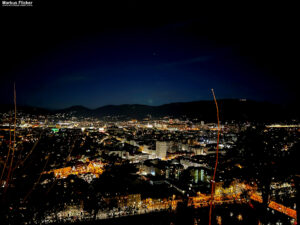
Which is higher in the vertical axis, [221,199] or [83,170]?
[83,170]

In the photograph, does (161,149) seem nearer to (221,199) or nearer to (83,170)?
(83,170)

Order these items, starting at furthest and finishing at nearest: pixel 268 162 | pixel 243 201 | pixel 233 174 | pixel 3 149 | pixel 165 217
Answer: pixel 3 149 < pixel 243 201 < pixel 165 217 < pixel 233 174 < pixel 268 162

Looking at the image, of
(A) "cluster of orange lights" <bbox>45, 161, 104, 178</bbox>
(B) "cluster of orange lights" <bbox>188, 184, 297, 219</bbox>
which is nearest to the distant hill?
(A) "cluster of orange lights" <bbox>45, 161, 104, 178</bbox>

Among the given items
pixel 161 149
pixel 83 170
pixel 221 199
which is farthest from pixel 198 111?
pixel 221 199

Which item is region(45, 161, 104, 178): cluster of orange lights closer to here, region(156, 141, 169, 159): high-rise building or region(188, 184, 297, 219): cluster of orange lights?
region(188, 184, 297, 219): cluster of orange lights

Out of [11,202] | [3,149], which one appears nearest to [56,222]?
[11,202]

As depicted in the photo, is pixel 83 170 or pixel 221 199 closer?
pixel 221 199

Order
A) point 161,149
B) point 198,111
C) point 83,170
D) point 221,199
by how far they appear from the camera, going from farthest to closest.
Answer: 1. point 198,111
2. point 161,149
3. point 83,170
4. point 221,199

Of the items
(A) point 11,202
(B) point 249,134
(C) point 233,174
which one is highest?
(B) point 249,134

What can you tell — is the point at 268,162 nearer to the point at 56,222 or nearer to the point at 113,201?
the point at 113,201

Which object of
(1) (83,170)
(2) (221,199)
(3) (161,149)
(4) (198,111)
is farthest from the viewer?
(4) (198,111)
